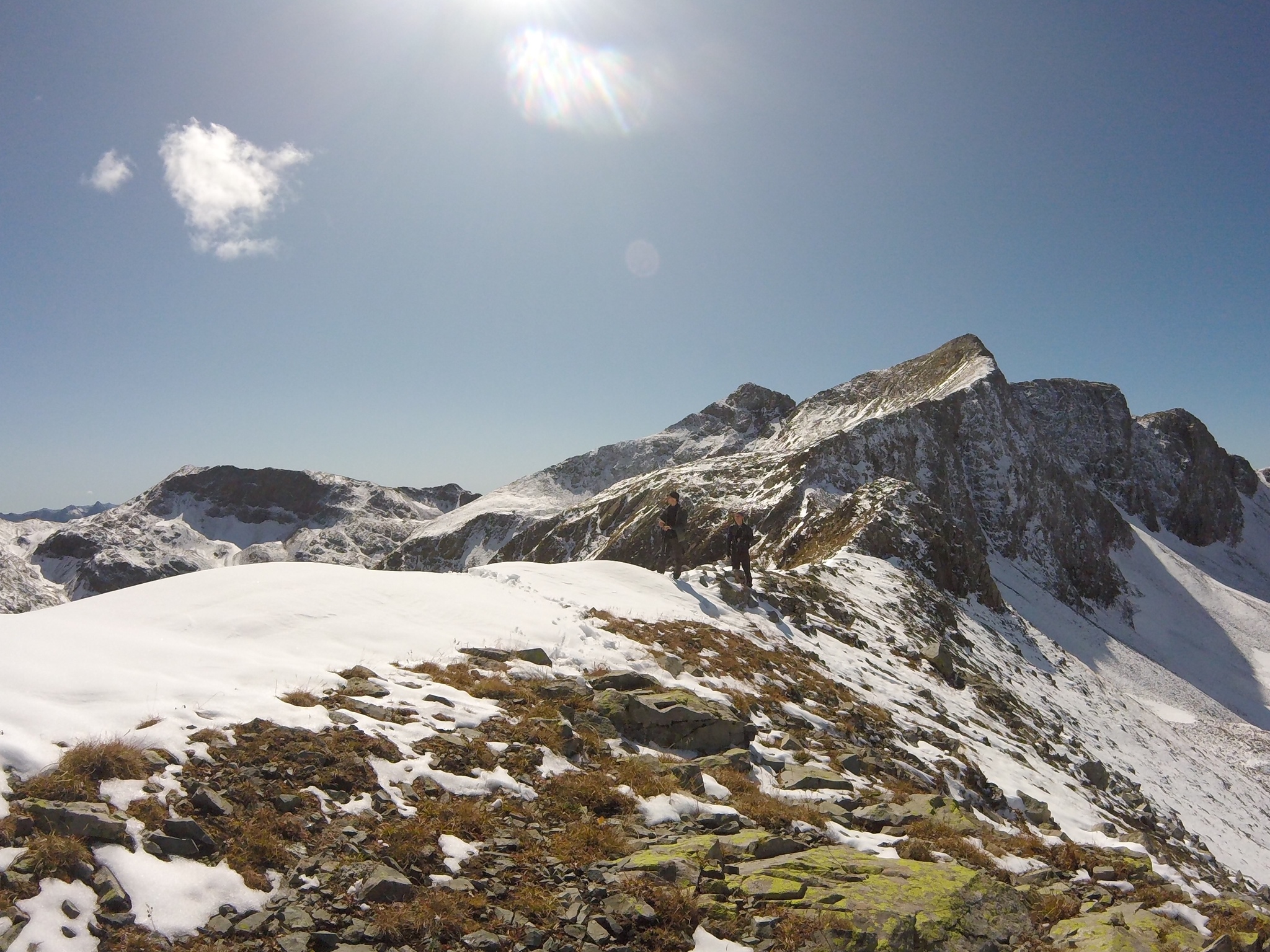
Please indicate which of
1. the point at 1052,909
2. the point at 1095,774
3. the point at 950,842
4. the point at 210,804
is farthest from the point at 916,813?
the point at 1095,774

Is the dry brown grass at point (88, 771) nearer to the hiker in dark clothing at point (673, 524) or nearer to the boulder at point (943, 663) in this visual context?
the hiker in dark clothing at point (673, 524)

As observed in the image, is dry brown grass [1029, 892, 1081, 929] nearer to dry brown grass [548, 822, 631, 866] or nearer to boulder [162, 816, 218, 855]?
dry brown grass [548, 822, 631, 866]

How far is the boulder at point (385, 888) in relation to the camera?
6.12 metres

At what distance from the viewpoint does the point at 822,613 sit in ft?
85.2

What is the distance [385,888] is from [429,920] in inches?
24.0

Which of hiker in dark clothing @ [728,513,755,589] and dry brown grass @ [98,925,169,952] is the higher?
hiker in dark clothing @ [728,513,755,589]

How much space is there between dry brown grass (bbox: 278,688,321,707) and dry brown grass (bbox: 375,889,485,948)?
13.9 ft

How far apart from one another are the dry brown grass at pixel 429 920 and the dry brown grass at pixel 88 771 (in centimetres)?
314

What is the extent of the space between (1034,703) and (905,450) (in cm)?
5210

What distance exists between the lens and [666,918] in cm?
637

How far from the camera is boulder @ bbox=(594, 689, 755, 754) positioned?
11867 mm

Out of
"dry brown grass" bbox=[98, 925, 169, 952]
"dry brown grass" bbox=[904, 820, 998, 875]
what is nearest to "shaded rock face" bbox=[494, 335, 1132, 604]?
"dry brown grass" bbox=[904, 820, 998, 875]

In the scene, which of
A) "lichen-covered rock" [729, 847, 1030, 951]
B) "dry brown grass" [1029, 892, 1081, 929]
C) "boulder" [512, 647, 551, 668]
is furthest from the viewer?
"boulder" [512, 647, 551, 668]

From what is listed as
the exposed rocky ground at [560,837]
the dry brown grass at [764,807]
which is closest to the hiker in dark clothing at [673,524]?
the exposed rocky ground at [560,837]
